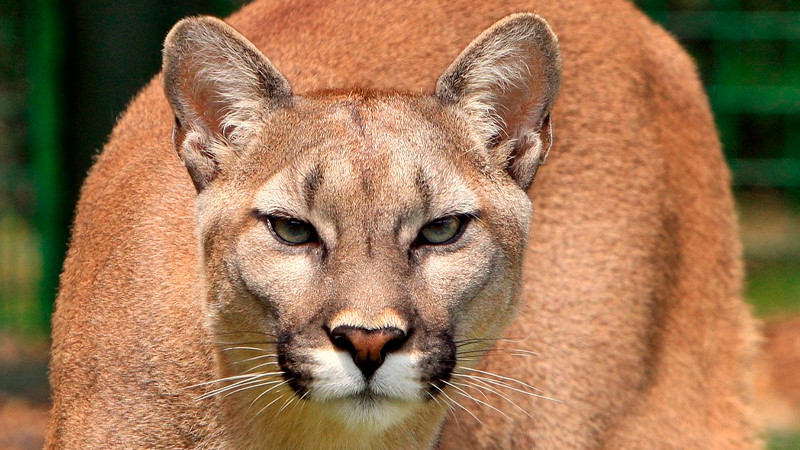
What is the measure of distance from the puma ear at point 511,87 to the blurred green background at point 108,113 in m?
3.86

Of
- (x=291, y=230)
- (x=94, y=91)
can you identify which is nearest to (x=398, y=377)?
(x=291, y=230)

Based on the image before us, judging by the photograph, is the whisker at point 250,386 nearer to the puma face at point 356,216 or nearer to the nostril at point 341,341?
the puma face at point 356,216

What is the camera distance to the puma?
352cm

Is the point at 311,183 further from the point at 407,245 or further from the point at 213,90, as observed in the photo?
the point at 213,90

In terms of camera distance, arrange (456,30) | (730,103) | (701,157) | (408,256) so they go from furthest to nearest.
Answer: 1. (730,103)
2. (701,157)
3. (456,30)
4. (408,256)

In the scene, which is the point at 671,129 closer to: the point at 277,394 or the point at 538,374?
the point at 538,374

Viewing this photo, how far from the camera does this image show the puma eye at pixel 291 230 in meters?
3.56

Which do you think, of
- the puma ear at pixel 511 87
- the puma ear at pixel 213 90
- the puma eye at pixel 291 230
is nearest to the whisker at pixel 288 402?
the puma eye at pixel 291 230

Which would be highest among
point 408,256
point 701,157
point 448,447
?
point 701,157

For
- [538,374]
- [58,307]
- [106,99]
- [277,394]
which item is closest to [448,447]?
[538,374]

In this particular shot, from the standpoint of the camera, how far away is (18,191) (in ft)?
28.0

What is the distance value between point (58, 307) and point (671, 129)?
2.57m

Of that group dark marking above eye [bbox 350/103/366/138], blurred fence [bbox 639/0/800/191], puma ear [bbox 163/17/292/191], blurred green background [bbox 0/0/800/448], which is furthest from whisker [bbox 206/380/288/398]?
blurred fence [bbox 639/0/800/191]

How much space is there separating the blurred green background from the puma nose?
4.49m
